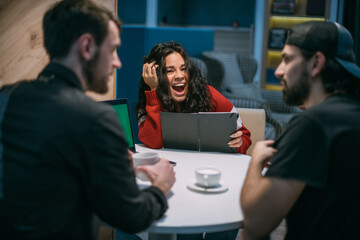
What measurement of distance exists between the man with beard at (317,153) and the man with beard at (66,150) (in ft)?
1.12

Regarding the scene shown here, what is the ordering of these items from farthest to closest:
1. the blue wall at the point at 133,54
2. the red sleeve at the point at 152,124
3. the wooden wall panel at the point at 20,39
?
the blue wall at the point at 133,54 → the red sleeve at the point at 152,124 → the wooden wall panel at the point at 20,39

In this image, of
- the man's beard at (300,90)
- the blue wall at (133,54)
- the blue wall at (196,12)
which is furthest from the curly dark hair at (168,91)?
the blue wall at (196,12)

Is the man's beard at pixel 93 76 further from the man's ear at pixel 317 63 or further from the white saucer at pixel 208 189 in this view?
the man's ear at pixel 317 63

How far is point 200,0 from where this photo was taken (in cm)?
913

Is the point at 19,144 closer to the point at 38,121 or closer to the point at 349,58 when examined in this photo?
the point at 38,121

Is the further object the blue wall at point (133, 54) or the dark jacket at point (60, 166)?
the blue wall at point (133, 54)

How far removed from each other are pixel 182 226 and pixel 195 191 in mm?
254

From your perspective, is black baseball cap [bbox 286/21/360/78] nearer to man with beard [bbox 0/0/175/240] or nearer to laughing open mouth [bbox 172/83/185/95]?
man with beard [bbox 0/0/175/240]

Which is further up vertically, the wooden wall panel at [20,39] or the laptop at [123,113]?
the wooden wall panel at [20,39]

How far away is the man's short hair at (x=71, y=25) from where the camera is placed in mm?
995

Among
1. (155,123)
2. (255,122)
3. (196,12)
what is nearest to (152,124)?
(155,123)

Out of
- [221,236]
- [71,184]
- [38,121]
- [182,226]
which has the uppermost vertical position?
[38,121]

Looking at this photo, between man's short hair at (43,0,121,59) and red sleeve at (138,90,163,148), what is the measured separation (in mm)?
972

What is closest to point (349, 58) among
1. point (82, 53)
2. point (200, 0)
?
point (82, 53)
